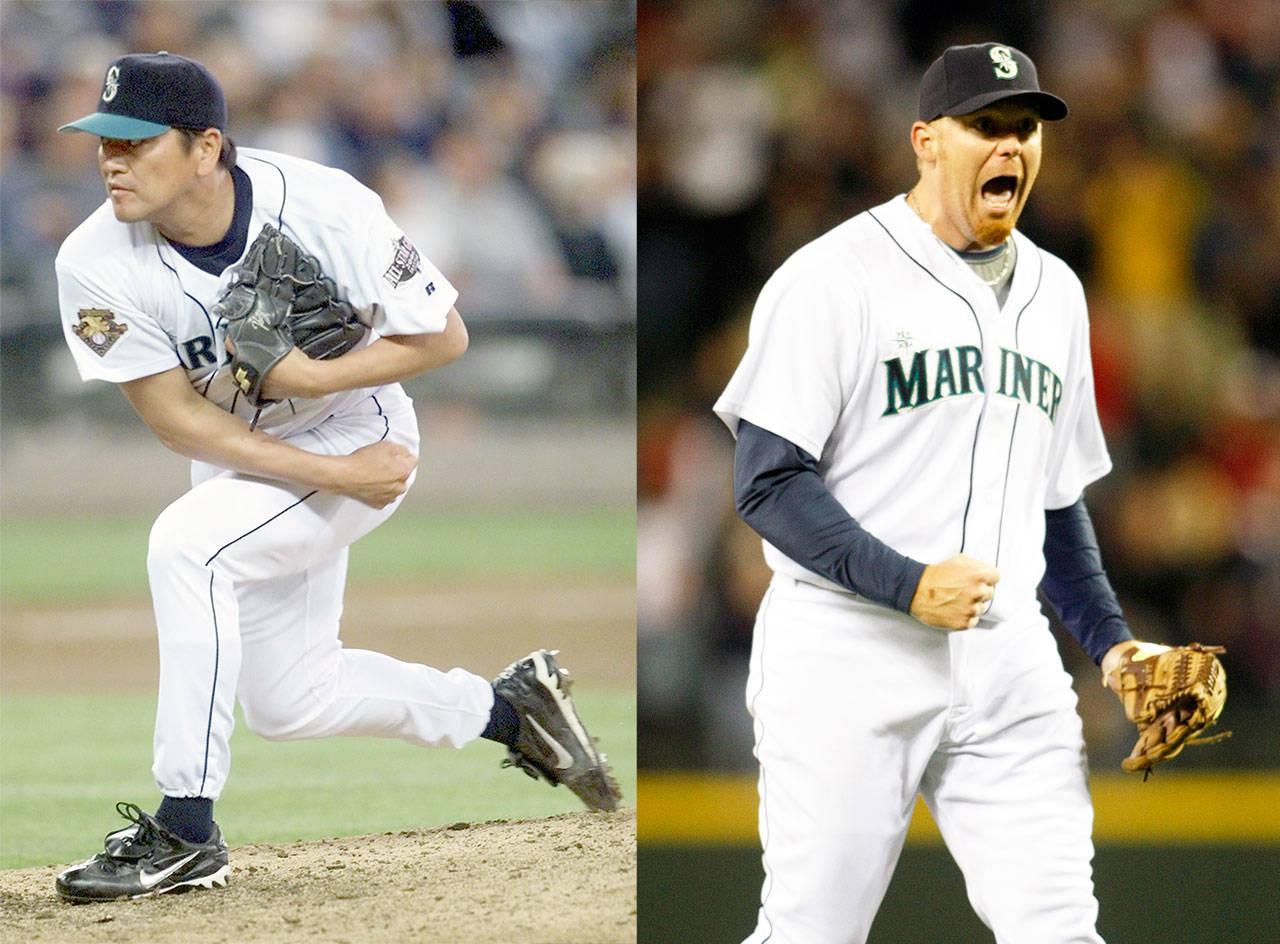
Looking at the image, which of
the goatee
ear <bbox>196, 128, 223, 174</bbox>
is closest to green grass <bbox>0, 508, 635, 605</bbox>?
ear <bbox>196, 128, 223, 174</bbox>

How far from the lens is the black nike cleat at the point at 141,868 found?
208cm

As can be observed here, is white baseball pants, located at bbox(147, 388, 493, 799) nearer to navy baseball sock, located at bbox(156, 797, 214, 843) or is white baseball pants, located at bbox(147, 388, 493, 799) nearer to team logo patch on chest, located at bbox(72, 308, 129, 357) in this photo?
navy baseball sock, located at bbox(156, 797, 214, 843)

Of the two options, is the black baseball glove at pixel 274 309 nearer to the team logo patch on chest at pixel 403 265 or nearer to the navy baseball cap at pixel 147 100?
the team logo patch on chest at pixel 403 265

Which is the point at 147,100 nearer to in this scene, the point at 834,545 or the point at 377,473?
the point at 377,473

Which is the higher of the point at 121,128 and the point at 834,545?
the point at 121,128

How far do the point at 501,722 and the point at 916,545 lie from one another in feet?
2.47

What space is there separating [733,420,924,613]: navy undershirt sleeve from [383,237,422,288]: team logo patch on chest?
0.57 meters

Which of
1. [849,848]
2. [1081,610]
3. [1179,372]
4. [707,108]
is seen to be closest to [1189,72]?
[1179,372]

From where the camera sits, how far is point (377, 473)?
7.08ft

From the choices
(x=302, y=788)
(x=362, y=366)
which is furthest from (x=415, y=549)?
(x=362, y=366)

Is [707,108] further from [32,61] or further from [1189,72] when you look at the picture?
[32,61]

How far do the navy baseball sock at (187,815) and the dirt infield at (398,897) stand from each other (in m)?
0.09

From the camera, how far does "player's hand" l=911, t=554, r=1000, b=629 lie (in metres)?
1.71

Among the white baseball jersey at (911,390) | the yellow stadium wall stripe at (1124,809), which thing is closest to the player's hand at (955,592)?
the white baseball jersey at (911,390)
